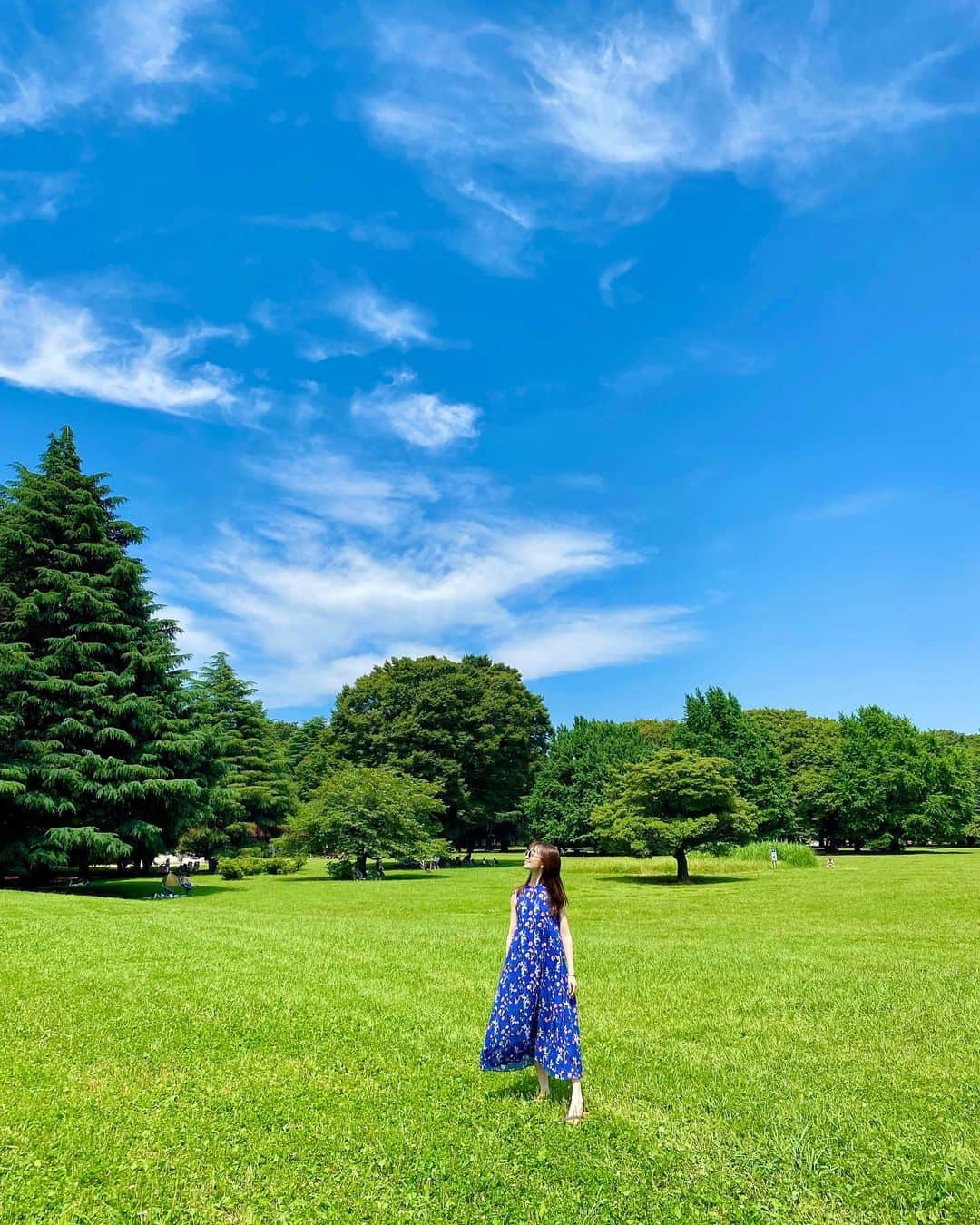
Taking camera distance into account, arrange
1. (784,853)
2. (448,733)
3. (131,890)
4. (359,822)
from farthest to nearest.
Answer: (448,733)
(784,853)
(359,822)
(131,890)

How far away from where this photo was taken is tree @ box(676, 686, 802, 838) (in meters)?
51.0

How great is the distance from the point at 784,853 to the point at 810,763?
87.7 feet

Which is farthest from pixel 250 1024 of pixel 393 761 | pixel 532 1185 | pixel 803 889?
pixel 393 761

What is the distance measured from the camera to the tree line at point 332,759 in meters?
26.3

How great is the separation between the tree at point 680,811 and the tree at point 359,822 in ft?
33.9

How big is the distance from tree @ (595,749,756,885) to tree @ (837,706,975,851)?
1120 inches

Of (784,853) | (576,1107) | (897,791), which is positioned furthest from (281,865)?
(897,791)

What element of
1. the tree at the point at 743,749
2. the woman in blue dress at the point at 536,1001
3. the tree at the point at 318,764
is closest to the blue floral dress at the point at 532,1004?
the woman in blue dress at the point at 536,1001

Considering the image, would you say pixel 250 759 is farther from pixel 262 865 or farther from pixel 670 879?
pixel 670 879

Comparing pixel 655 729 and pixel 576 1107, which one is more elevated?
pixel 655 729

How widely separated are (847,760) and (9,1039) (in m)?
59.8

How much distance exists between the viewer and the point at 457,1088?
19.3 feet

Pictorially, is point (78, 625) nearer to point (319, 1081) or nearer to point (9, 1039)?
point (9, 1039)

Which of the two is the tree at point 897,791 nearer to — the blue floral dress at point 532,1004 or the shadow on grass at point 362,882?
the shadow on grass at point 362,882
